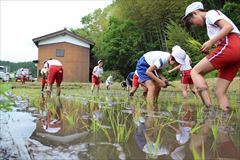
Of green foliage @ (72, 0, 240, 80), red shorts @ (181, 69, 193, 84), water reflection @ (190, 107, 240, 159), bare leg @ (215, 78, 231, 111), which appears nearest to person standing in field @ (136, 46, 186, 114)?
red shorts @ (181, 69, 193, 84)

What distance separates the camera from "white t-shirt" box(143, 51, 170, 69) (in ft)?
18.5

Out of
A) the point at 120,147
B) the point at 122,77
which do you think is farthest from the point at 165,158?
the point at 122,77

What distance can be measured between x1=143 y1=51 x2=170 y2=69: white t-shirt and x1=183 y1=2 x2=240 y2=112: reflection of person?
1.68 meters

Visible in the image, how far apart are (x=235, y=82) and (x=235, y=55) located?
36.5 feet

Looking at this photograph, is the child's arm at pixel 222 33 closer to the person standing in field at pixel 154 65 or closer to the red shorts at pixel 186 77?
the person standing in field at pixel 154 65

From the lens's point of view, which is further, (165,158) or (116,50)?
(116,50)

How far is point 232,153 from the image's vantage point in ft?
6.68

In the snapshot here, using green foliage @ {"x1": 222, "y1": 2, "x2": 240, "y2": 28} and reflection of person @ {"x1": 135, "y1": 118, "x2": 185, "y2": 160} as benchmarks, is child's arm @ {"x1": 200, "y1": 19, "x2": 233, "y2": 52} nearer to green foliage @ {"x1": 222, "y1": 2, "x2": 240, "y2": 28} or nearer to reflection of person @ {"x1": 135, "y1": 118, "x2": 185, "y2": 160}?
reflection of person @ {"x1": 135, "y1": 118, "x2": 185, "y2": 160}

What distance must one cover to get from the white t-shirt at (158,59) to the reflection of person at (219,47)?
168cm

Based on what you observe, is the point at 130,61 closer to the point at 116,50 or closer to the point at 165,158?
the point at 116,50

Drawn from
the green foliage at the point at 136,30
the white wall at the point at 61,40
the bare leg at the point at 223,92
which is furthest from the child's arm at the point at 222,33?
the white wall at the point at 61,40

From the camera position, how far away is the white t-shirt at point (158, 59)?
222 inches

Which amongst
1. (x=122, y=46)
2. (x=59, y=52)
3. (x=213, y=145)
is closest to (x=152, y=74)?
(x=213, y=145)

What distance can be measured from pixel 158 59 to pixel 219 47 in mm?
2140
